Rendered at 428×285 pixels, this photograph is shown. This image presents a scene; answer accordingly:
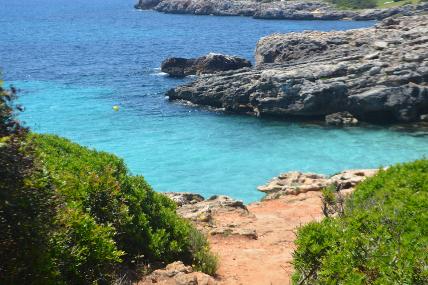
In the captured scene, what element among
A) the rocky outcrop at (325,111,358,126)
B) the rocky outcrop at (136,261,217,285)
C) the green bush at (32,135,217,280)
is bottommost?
the rocky outcrop at (325,111,358,126)

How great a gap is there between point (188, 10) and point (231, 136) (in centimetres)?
13654

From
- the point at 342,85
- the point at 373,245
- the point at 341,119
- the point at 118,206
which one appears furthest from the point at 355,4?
the point at 373,245

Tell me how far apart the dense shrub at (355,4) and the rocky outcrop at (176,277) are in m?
153

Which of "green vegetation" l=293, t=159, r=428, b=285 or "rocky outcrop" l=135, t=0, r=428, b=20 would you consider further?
"rocky outcrop" l=135, t=0, r=428, b=20

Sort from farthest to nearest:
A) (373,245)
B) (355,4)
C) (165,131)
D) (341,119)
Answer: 1. (355,4)
2. (341,119)
3. (165,131)
4. (373,245)

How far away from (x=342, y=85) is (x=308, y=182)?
19.2 metres

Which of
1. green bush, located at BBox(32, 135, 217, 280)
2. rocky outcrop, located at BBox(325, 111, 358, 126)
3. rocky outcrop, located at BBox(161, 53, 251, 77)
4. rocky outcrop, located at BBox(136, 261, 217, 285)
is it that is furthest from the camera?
rocky outcrop, located at BBox(161, 53, 251, 77)

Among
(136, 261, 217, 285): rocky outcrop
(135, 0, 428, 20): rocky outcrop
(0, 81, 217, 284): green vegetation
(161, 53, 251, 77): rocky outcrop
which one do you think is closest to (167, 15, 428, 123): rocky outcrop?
(161, 53, 251, 77): rocky outcrop

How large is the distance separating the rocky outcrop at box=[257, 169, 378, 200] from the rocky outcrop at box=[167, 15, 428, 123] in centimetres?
1672

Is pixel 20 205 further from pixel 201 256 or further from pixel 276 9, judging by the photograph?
pixel 276 9

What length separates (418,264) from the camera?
781 centimetres

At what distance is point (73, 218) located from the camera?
30.4 ft

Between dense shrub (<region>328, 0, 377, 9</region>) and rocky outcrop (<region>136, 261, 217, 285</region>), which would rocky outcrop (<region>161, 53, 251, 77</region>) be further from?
dense shrub (<region>328, 0, 377, 9</region>)

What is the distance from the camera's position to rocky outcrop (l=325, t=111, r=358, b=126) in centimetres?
4212
